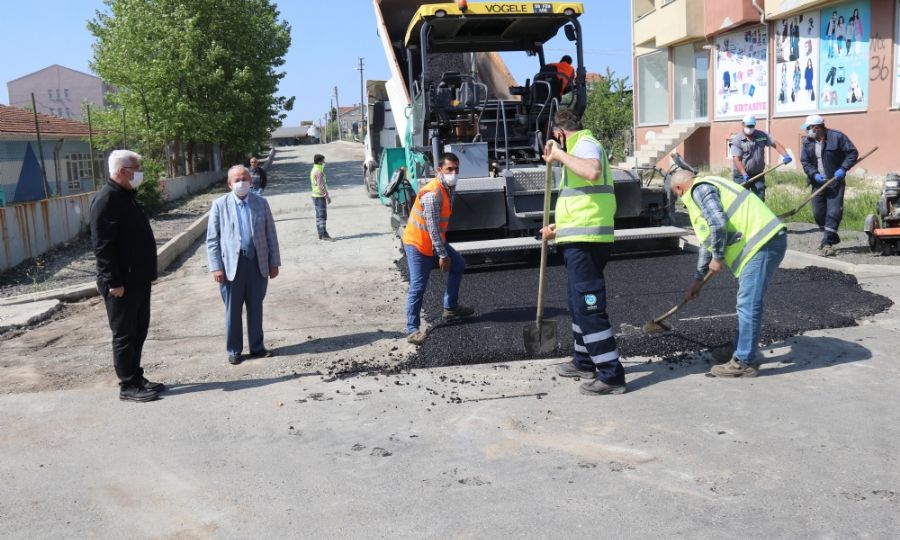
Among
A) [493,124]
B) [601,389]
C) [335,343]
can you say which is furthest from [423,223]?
[493,124]

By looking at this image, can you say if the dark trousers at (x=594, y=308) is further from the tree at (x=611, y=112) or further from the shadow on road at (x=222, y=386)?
the tree at (x=611, y=112)

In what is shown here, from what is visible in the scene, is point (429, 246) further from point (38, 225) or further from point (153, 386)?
point (38, 225)

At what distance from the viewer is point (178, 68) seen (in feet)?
94.7

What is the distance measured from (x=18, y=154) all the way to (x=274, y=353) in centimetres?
2408

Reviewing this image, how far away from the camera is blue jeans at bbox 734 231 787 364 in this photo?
5148 millimetres

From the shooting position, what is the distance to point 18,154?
26.4m

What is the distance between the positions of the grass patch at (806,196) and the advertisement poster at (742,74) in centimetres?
228

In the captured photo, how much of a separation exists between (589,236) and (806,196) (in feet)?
32.5

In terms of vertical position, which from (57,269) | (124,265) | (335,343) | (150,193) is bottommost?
(335,343)

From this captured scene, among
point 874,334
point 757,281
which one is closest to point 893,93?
point 874,334

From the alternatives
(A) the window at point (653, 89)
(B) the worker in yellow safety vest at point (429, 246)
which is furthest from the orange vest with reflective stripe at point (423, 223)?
(A) the window at point (653, 89)

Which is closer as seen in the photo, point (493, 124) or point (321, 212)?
point (493, 124)

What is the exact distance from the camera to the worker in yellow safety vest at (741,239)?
16.8 feet

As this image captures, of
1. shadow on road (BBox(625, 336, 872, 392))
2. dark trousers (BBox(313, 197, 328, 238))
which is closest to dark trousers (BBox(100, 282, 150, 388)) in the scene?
shadow on road (BBox(625, 336, 872, 392))
